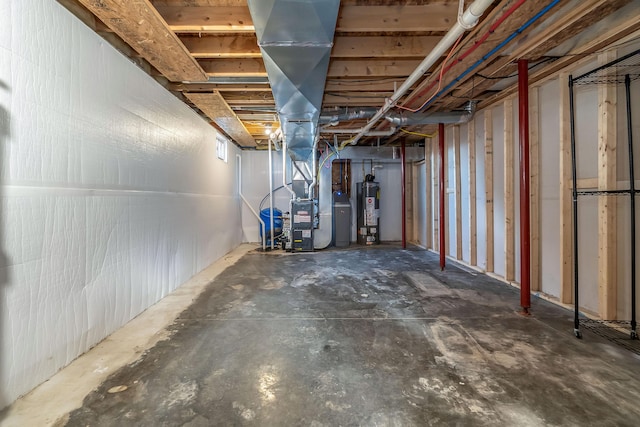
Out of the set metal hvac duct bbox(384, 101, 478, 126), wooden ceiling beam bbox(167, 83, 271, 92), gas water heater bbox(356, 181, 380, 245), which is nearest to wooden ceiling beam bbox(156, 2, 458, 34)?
wooden ceiling beam bbox(167, 83, 271, 92)

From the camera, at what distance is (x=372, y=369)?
1633 mm

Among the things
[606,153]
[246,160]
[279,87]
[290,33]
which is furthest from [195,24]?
[246,160]

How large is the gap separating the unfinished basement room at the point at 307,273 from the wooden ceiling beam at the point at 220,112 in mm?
39

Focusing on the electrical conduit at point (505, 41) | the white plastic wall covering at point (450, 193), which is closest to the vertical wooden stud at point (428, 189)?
the white plastic wall covering at point (450, 193)

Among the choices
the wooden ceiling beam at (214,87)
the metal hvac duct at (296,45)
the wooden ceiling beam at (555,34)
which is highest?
the wooden ceiling beam at (214,87)

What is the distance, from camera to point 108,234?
6.76 ft

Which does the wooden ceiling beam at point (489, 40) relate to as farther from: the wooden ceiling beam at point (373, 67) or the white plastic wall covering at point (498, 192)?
the white plastic wall covering at point (498, 192)

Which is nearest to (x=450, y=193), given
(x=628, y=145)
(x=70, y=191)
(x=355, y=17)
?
(x=628, y=145)

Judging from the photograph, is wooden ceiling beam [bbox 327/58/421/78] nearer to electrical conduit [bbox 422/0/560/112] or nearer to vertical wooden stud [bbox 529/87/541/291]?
electrical conduit [bbox 422/0/560/112]

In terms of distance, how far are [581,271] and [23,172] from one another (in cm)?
406

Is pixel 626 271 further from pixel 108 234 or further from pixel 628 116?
pixel 108 234

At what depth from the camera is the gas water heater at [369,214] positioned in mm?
6254

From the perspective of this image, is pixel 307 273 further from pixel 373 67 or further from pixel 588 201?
pixel 588 201

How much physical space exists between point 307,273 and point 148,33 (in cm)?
304
